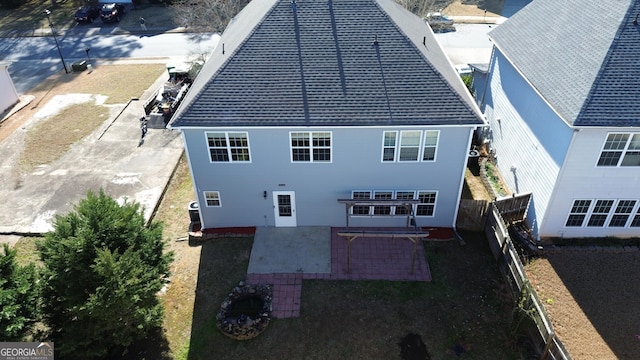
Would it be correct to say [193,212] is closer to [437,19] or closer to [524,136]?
[524,136]

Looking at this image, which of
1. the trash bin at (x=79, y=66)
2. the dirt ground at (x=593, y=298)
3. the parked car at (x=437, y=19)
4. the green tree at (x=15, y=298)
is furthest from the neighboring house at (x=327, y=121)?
the parked car at (x=437, y=19)

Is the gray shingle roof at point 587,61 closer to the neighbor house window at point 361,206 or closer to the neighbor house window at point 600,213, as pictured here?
the neighbor house window at point 600,213

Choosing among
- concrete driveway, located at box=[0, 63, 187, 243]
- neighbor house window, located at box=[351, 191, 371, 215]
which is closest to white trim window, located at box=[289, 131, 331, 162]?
neighbor house window, located at box=[351, 191, 371, 215]

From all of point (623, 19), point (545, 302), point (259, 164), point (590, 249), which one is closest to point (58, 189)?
point (259, 164)

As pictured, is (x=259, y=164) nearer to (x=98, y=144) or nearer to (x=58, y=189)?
(x=58, y=189)

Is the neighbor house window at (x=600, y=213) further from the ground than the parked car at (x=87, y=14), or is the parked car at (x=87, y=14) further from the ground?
the parked car at (x=87, y=14)

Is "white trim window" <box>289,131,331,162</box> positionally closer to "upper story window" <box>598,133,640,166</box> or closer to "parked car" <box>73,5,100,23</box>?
"upper story window" <box>598,133,640,166</box>
